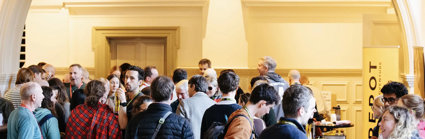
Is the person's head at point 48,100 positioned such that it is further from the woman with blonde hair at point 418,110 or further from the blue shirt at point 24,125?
the woman with blonde hair at point 418,110

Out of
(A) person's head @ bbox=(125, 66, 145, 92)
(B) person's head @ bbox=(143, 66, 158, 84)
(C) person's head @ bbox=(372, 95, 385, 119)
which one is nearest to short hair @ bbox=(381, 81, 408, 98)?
(C) person's head @ bbox=(372, 95, 385, 119)

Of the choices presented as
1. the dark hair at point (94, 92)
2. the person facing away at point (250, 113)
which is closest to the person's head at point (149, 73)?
the dark hair at point (94, 92)

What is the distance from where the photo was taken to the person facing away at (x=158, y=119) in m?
4.29

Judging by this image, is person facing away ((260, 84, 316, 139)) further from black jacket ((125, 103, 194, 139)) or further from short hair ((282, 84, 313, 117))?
black jacket ((125, 103, 194, 139))

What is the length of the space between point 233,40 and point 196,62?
0.88m

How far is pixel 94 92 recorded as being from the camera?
18.5 ft

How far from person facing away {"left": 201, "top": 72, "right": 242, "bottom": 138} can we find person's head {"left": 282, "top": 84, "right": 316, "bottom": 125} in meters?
1.08

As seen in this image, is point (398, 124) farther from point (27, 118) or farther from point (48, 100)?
point (48, 100)

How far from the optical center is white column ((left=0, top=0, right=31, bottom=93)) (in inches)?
302

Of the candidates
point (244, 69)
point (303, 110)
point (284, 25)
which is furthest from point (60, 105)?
point (284, 25)

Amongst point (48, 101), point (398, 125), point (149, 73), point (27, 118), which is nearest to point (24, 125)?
point (27, 118)

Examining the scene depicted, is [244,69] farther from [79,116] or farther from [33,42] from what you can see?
[79,116]

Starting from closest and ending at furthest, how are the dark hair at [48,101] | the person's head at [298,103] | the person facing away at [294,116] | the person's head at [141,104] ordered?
1. the person facing away at [294,116]
2. the person's head at [298,103]
3. the person's head at [141,104]
4. the dark hair at [48,101]

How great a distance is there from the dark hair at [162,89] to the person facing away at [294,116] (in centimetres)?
108
